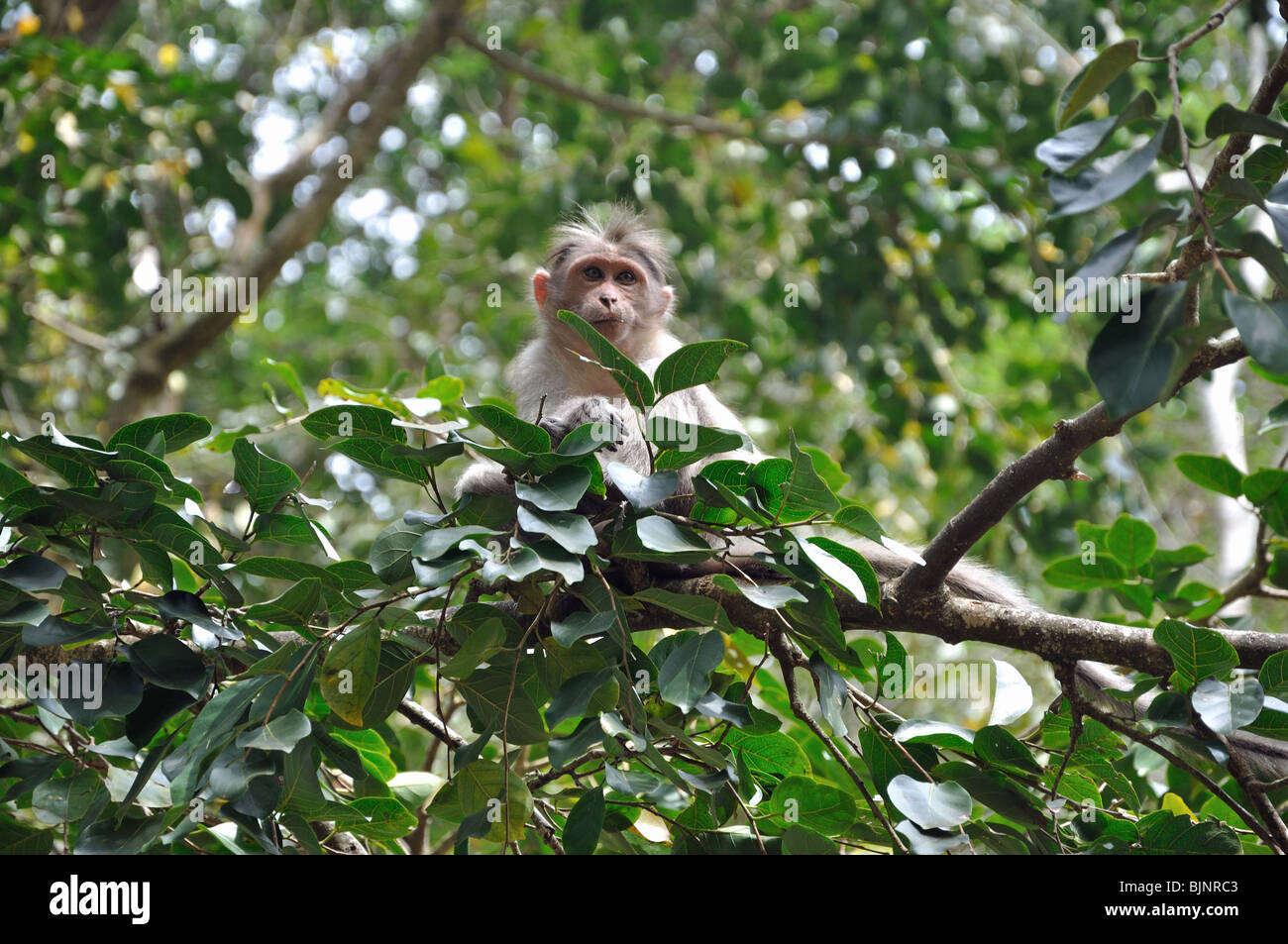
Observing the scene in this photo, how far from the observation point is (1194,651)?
2582mm

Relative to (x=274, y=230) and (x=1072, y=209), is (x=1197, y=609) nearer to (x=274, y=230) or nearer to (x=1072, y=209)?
(x=1072, y=209)

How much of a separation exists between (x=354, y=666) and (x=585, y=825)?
62 cm

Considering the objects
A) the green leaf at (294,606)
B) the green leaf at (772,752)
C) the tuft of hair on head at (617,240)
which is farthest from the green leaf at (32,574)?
the tuft of hair on head at (617,240)

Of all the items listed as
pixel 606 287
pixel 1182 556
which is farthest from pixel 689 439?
pixel 606 287

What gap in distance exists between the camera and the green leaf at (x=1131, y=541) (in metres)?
3.71

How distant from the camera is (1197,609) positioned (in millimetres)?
3832

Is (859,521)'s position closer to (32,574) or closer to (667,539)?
(667,539)

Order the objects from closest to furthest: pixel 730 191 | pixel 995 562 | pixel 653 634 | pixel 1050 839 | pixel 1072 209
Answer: pixel 1072 209 < pixel 1050 839 < pixel 653 634 < pixel 995 562 < pixel 730 191

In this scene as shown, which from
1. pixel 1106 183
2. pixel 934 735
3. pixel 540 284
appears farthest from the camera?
pixel 540 284

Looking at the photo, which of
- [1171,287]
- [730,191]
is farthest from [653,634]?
[730,191]

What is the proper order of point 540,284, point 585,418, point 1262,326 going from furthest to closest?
point 540,284 < point 585,418 < point 1262,326

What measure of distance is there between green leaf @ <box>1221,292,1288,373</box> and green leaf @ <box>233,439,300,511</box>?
207cm

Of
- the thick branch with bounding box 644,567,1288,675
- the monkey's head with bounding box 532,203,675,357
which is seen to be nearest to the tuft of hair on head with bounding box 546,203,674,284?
the monkey's head with bounding box 532,203,675,357
